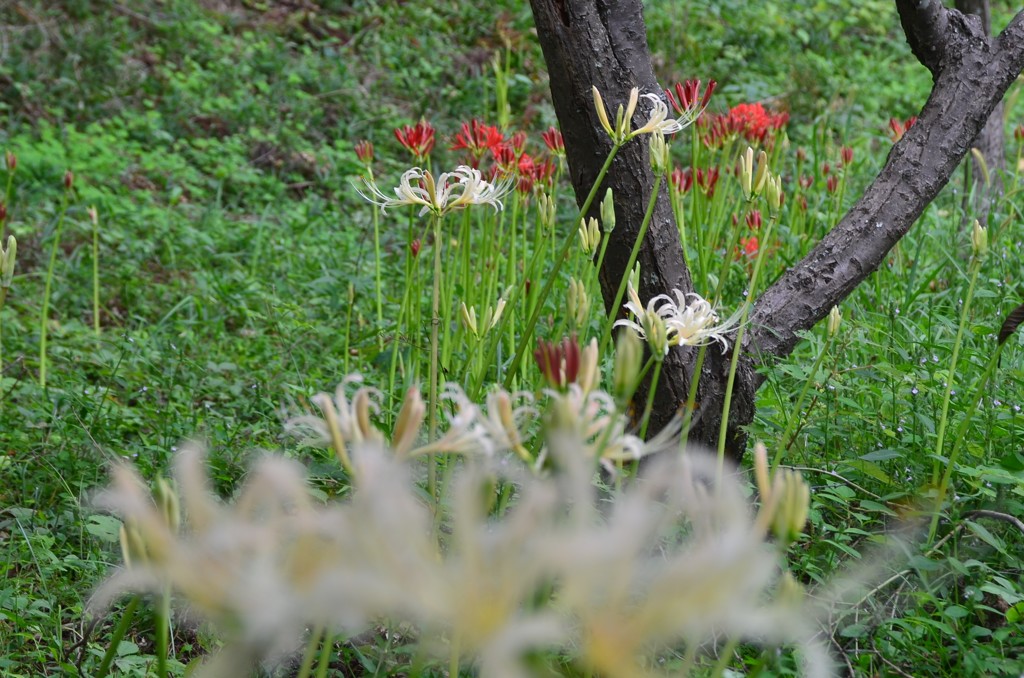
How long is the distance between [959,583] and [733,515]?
1220mm

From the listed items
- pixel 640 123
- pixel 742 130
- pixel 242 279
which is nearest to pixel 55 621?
pixel 640 123

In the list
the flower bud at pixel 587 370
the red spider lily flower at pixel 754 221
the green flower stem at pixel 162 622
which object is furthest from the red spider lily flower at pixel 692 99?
the green flower stem at pixel 162 622

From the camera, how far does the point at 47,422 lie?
94.1 inches

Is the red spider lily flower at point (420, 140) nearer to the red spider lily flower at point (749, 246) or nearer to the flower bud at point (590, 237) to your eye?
the flower bud at point (590, 237)

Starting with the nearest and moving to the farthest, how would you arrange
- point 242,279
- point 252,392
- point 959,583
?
point 959,583
point 252,392
point 242,279

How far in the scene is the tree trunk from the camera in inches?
141

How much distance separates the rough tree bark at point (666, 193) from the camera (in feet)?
6.16

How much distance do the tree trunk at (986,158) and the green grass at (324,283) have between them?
3.4 inches

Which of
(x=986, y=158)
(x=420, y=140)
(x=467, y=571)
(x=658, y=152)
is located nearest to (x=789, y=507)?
(x=467, y=571)

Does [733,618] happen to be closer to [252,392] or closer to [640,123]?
[640,123]

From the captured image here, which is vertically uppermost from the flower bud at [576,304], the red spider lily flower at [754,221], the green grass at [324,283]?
the flower bud at [576,304]

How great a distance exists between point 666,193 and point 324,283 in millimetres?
1379

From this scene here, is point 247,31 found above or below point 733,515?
below

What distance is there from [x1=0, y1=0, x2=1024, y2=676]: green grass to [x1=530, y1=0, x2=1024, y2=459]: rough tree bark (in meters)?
0.12
